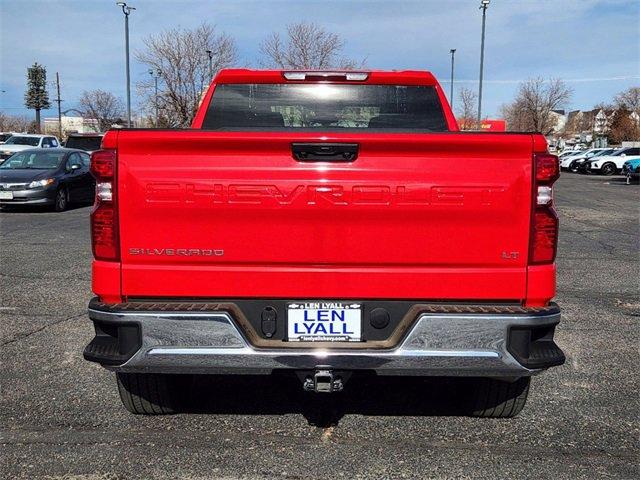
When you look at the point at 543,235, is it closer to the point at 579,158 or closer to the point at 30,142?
the point at 30,142

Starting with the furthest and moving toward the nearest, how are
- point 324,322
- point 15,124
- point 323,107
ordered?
point 15,124
point 323,107
point 324,322

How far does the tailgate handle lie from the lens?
2.76m

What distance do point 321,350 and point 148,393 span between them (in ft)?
3.90

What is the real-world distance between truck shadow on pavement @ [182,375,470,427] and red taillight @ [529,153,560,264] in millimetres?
1283

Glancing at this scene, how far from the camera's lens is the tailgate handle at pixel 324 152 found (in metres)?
2.76

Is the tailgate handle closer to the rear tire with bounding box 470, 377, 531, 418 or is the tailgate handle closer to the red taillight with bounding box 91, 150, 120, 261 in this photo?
the red taillight with bounding box 91, 150, 120, 261

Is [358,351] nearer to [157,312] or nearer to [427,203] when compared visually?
[427,203]

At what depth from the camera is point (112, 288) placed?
2.85 metres

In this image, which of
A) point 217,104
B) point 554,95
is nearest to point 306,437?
point 217,104

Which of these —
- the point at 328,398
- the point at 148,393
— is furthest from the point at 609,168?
the point at 148,393

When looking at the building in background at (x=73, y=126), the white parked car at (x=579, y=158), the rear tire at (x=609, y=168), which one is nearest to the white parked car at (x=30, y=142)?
the rear tire at (x=609, y=168)

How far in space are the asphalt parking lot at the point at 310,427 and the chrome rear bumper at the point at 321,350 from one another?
21.4 inches

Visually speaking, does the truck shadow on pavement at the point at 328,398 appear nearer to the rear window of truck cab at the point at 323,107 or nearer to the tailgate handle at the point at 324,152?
the tailgate handle at the point at 324,152

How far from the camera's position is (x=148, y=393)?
11.3 feet
